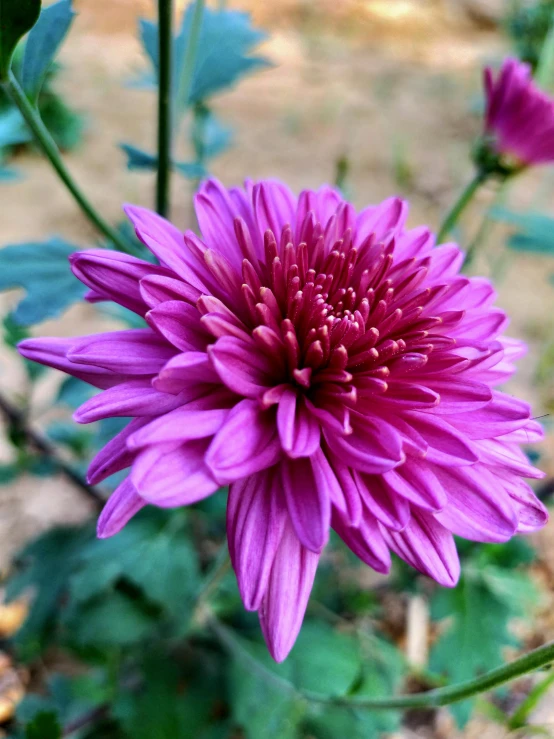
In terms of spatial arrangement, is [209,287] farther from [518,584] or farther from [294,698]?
[518,584]

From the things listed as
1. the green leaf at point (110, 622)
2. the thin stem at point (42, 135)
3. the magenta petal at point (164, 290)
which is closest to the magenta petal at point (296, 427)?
the magenta petal at point (164, 290)

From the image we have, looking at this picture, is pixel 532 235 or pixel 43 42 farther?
pixel 532 235

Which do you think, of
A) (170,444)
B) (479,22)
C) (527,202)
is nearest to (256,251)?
(170,444)

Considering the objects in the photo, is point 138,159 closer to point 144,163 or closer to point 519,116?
point 144,163

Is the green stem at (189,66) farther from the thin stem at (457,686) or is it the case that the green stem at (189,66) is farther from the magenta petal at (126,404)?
the thin stem at (457,686)

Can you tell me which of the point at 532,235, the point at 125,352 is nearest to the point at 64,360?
the point at 125,352

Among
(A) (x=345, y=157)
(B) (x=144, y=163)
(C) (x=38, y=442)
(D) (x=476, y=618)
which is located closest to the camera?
(B) (x=144, y=163)

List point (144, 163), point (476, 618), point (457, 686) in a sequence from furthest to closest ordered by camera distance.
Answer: point (476, 618)
point (144, 163)
point (457, 686)
